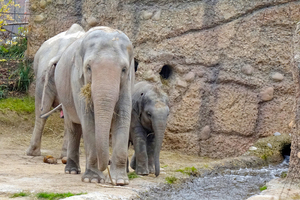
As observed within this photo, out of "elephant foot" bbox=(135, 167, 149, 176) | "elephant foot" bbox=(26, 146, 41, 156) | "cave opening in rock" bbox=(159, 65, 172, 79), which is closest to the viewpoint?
"elephant foot" bbox=(135, 167, 149, 176)

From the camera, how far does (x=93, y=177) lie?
5559 mm

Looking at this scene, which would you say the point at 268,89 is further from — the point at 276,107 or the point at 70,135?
the point at 70,135

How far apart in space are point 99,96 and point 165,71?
468 cm

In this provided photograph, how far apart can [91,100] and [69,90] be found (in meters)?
0.96

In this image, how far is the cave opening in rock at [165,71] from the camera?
9430mm

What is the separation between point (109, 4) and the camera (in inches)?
376

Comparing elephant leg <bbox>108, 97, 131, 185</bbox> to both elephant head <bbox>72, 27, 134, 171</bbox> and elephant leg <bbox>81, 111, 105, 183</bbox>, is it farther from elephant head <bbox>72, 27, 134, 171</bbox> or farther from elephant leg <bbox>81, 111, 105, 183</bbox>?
elephant leg <bbox>81, 111, 105, 183</bbox>

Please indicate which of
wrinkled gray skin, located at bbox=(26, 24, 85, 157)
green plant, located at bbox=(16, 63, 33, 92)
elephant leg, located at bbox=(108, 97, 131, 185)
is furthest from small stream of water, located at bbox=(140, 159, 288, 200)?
green plant, located at bbox=(16, 63, 33, 92)

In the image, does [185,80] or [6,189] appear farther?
[185,80]

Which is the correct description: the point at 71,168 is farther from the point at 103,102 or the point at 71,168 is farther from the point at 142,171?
the point at 103,102

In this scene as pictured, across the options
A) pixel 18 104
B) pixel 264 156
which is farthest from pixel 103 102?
pixel 18 104

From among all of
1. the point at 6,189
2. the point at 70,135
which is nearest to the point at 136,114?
the point at 70,135

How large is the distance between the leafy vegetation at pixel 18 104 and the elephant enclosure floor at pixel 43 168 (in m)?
0.12

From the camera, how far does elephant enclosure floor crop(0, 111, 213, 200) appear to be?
16.4 ft
